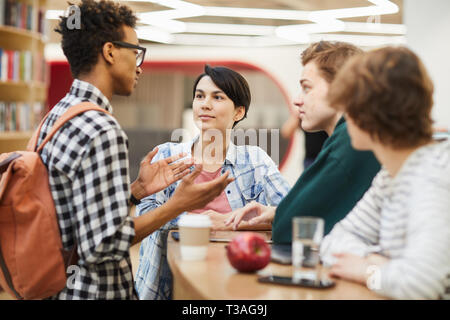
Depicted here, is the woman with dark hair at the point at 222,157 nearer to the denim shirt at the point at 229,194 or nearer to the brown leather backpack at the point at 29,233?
the denim shirt at the point at 229,194

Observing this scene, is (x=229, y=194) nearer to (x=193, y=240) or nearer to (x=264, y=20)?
(x=193, y=240)

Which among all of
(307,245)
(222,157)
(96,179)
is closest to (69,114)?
(96,179)

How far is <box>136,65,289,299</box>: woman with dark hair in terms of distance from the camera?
220cm

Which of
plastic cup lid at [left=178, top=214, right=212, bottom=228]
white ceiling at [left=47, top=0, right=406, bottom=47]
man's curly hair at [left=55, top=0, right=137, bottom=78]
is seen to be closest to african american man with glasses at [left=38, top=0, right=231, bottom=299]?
man's curly hair at [left=55, top=0, right=137, bottom=78]

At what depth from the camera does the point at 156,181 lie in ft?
5.81

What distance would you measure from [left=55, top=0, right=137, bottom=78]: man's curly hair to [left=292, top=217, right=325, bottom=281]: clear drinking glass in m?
0.87

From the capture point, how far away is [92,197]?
1346mm

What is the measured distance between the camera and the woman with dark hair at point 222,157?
220 cm

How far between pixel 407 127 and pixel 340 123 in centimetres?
48

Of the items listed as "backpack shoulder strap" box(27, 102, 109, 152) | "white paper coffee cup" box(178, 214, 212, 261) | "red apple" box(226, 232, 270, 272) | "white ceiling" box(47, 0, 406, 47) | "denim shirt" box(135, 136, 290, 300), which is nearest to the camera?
"red apple" box(226, 232, 270, 272)

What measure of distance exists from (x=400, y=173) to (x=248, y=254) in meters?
0.39

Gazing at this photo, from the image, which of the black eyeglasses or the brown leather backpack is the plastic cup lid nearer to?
the brown leather backpack
